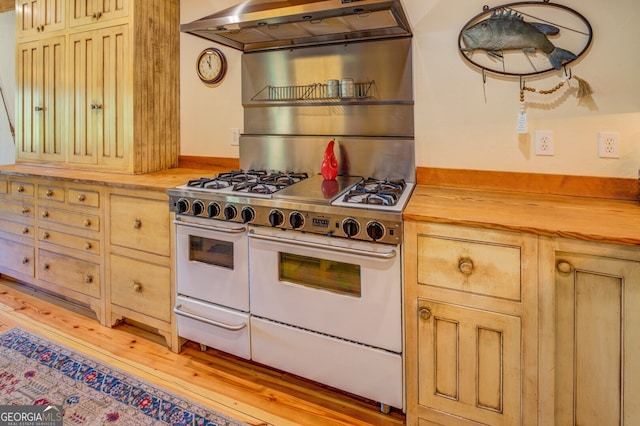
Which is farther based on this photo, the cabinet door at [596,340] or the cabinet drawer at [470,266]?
the cabinet drawer at [470,266]

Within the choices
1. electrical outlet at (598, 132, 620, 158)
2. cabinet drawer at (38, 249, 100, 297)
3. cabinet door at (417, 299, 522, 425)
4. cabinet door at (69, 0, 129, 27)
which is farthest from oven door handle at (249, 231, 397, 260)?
cabinet door at (69, 0, 129, 27)

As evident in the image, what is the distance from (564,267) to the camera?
1304 millimetres

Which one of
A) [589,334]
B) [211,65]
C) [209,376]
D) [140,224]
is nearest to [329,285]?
[209,376]

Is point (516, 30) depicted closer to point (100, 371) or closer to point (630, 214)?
point (630, 214)

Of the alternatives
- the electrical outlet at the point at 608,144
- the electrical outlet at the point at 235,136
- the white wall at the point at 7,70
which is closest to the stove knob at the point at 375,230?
the electrical outlet at the point at 608,144

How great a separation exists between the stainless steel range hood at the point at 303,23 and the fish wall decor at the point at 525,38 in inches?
14.0

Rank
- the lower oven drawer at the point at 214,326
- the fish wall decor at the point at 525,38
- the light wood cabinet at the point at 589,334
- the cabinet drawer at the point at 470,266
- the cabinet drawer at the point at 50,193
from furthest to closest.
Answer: the cabinet drawer at the point at 50,193
the lower oven drawer at the point at 214,326
the fish wall decor at the point at 525,38
the cabinet drawer at the point at 470,266
the light wood cabinet at the point at 589,334

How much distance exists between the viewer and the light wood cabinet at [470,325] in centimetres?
136

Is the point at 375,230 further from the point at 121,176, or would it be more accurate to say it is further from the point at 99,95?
the point at 99,95

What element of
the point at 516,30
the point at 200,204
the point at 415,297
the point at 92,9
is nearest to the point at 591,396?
the point at 415,297

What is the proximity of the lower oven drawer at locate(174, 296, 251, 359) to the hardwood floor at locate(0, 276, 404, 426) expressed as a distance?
0.14 meters

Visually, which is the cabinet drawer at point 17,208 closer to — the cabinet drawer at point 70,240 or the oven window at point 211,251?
the cabinet drawer at point 70,240

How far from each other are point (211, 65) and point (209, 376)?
1966mm

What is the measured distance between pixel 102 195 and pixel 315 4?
1.64 metres
